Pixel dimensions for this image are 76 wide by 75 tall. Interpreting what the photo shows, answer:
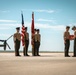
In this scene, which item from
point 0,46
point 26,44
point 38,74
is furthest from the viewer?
point 0,46

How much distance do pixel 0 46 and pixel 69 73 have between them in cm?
3794

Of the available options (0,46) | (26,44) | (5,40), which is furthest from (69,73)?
(5,40)

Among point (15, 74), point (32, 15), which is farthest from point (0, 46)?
point (15, 74)

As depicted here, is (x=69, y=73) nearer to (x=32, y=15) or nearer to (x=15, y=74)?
(x=15, y=74)

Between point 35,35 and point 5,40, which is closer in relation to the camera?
point 35,35

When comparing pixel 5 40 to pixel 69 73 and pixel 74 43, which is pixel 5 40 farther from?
pixel 69 73

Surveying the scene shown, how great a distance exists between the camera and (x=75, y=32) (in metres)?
21.4

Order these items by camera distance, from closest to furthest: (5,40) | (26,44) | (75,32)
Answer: (75,32) → (26,44) → (5,40)

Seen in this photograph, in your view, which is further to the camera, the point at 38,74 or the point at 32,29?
the point at 32,29

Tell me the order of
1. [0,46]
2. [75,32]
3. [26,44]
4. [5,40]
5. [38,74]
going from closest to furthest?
[38,74] → [75,32] → [26,44] → [0,46] → [5,40]

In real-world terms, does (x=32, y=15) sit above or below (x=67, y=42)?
above

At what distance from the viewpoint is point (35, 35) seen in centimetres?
2306

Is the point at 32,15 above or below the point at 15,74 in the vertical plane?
above

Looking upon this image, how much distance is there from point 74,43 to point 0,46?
26.8m
